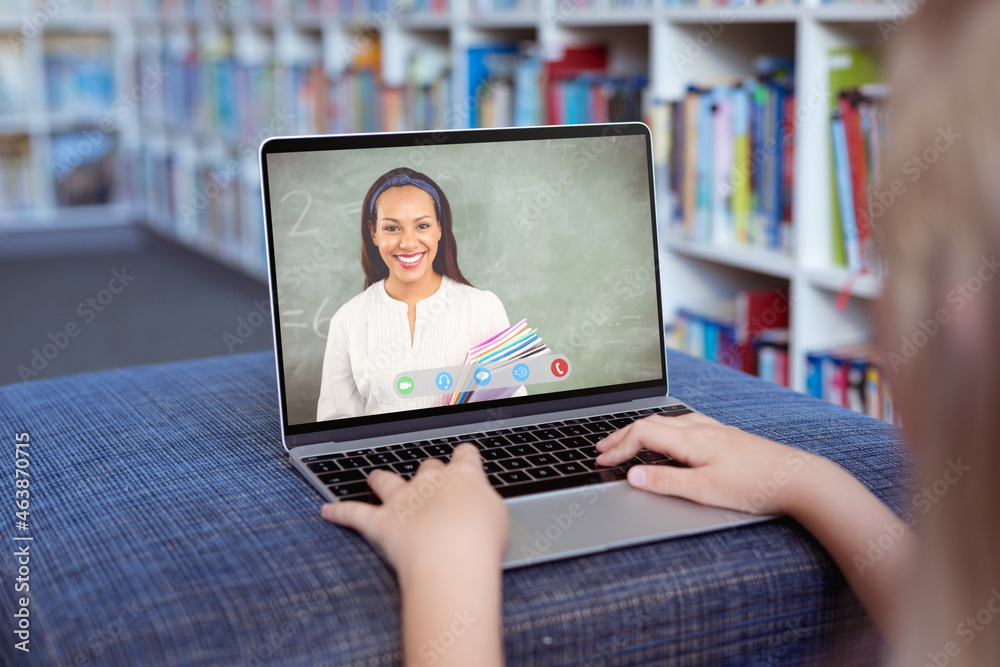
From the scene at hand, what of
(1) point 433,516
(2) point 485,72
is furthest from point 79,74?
(1) point 433,516

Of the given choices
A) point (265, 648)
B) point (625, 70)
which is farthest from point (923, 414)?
point (625, 70)

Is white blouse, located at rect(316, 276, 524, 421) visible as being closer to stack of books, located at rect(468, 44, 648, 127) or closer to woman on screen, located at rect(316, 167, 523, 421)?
woman on screen, located at rect(316, 167, 523, 421)

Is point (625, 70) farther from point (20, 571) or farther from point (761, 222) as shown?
point (20, 571)

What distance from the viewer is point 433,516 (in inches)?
23.1

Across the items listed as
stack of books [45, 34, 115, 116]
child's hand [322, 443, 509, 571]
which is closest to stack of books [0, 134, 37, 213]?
stack of books [45, 34, 115, 116]

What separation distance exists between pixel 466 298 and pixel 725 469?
27 centimetres

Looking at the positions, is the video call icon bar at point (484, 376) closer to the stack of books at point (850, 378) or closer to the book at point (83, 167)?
the stack of books at point (850, 378)

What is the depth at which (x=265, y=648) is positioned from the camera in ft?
1.72

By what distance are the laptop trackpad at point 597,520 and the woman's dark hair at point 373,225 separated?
0.78 ft

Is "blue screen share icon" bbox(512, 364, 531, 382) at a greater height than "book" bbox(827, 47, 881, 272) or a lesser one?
lesser

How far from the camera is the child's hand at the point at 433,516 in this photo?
562 mm

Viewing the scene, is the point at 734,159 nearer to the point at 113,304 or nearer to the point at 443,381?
the point at 443,381

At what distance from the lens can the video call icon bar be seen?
80 centimetres

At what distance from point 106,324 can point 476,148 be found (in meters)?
3.10
